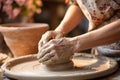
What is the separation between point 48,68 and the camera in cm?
116

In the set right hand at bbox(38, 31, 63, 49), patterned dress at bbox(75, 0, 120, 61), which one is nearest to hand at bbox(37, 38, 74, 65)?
right hand at bbox(38, 31, 63, 49)

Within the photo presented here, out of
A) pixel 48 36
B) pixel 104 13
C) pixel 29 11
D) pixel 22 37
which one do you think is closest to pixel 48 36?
pixel 48 36

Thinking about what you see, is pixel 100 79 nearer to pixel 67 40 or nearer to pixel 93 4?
pixel 67 40

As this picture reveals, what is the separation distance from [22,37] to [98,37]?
1.34 ft

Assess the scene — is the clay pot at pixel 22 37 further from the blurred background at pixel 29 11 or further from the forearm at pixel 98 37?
the forearm at pixel 98 37

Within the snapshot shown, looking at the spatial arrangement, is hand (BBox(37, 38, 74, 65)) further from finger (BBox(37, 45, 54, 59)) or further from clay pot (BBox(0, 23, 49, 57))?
clay pot (BBox(0, 23, 49, 57))

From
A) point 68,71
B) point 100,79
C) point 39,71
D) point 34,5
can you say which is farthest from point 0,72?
point 34,5

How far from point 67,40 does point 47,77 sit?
0.20 m

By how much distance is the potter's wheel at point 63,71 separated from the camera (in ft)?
3.40

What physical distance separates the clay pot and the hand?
0.29 metres

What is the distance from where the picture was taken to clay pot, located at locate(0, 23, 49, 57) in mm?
Answer: 1417

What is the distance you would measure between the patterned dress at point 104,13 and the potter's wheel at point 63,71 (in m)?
0.11

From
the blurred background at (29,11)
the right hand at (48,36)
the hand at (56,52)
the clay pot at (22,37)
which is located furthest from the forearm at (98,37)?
the blurred background at (29,11)

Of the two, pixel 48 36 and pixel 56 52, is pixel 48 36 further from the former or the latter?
pixel 56 52
